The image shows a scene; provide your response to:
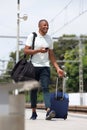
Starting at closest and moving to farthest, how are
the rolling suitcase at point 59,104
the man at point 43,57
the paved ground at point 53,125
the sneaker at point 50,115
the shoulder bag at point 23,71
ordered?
the paved ground at point 53,125, the shoulder bag at point 23,71, the man at point 43,57, the sneaker at point 50,115, the rolling suitcase at point 59,104

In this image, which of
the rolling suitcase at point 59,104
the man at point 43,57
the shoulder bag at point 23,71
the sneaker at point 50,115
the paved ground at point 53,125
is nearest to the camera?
the paved ground at point 53,125

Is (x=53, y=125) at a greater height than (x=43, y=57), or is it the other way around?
(x=43, y=57)

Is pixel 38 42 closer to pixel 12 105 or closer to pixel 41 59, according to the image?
pixel 41 59

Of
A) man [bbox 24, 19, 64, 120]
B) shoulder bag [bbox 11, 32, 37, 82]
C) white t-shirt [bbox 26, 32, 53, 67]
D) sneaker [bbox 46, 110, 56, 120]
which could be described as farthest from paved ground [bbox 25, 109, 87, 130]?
white t-shirt [bbox 26, 32, 53, 67]

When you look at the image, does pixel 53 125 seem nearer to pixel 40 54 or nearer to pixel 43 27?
pixel 40 54

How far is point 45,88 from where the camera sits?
8.20m

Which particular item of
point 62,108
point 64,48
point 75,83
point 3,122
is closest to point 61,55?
point 64,48

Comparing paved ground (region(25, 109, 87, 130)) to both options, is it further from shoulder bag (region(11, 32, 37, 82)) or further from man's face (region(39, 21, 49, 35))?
man's face (region(39, 21, 49, 35))

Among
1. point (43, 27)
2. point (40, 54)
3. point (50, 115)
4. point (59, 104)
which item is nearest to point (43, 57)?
point (40, 54)

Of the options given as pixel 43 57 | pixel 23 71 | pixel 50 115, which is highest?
pixel 43 57

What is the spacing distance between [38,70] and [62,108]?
1.19 meters

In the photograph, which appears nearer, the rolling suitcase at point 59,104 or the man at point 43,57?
the man at point 43,57

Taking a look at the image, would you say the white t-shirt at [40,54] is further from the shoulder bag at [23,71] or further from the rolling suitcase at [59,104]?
the rolling suitcase at [59,104]

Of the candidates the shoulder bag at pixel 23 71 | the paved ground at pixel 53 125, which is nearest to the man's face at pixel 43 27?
the shoulder bag at pixel 23 71
